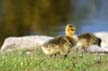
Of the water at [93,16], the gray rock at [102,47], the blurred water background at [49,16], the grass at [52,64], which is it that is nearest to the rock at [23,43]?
the gray rock at [102,47]

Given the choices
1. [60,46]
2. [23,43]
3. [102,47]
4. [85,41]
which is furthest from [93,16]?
[60,46]

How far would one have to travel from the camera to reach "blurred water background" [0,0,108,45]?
23.0 meters

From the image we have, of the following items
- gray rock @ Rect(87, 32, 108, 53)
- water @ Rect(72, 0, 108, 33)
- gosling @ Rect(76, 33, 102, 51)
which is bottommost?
gray rock @ Rect(87, 32, 108, 53)

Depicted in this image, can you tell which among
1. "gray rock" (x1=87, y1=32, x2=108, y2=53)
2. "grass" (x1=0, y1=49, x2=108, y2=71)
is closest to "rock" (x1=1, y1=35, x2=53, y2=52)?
"gray rock" (x1=87, y1=32, x2=108, y2=53)

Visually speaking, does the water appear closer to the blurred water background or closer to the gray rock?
the blurred water background

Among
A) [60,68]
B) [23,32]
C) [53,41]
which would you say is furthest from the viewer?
[23,32]

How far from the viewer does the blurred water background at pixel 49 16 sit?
23.0m

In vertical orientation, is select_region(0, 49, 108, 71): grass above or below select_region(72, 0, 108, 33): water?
below

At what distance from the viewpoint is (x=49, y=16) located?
28719 mm

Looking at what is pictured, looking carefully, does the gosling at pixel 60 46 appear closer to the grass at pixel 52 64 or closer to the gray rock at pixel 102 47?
the grass at pixel 52 64

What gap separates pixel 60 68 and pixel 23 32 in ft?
47.6

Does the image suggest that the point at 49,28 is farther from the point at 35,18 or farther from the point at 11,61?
the point at 11,61

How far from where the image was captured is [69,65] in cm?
913

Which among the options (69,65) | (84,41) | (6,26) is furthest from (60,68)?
(6,26)
